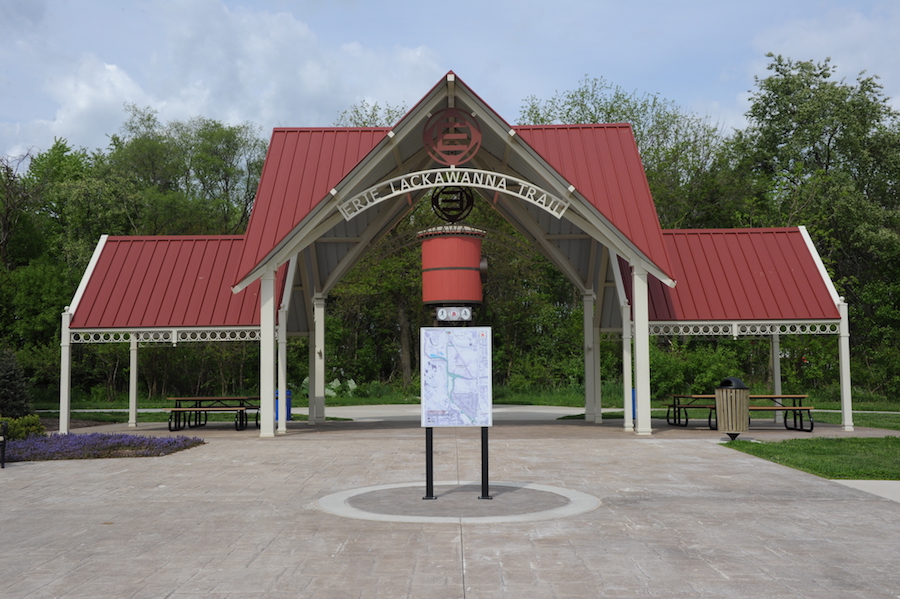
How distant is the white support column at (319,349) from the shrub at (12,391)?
27.9 feet

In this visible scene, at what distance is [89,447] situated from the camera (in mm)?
15898

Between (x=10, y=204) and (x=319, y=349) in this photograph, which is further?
(x=10, y=204)

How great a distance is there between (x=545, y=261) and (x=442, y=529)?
39759 mm

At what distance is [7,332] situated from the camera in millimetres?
42406

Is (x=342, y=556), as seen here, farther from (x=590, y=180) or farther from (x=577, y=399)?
(x=577, y=399)

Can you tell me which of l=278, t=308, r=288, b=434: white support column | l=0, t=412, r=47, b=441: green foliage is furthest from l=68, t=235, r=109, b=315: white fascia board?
l=278, t=308, r=288, b=434: white support column

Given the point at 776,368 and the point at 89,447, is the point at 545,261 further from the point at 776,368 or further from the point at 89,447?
the point at 89,447

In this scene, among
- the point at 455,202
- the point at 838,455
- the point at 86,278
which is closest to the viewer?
the point at 838,455

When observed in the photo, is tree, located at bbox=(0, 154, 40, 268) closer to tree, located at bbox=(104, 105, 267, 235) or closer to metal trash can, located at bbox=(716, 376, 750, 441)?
Result: tree, located at bbox=(104, 105, 267, 235)

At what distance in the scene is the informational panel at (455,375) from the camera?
1059 cm

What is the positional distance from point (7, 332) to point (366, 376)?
19.5 meters

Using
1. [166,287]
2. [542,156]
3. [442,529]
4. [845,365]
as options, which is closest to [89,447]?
[166,287]

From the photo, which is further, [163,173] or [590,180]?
[163,173]

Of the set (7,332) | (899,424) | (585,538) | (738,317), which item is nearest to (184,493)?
(585,538)
